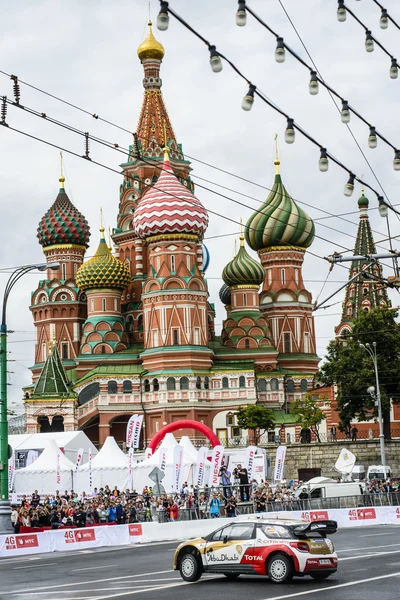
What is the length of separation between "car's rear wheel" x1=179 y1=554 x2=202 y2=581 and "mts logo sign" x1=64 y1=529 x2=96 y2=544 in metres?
12.9

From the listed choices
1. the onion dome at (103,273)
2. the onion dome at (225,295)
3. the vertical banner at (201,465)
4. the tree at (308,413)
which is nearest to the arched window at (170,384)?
the tree at (308,413)

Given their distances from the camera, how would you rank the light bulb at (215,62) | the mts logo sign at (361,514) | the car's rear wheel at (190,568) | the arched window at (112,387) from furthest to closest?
the arched window at (112,387)
the mts logo sign at (361,514)
the car's rear wheel at (190,568)
the light bulb at (215,62)

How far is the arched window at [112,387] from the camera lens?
79.1m

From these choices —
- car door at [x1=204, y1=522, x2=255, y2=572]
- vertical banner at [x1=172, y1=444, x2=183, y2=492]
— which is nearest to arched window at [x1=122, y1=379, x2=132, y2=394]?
vertical banner at [x1=172, y1=444, x2=183, y2=492]

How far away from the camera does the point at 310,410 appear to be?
7388cm

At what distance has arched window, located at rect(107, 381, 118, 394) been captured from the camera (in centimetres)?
7905

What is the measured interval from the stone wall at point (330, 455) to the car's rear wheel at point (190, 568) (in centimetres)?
4469

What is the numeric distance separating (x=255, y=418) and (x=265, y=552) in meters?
54.1

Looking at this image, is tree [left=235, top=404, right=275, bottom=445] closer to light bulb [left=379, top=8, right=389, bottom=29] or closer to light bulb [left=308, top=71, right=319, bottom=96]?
light bulb [left=379, top=8, right=389, bottom=29]

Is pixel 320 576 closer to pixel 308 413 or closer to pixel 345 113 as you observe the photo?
pixel 345 113

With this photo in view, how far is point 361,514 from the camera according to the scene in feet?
133

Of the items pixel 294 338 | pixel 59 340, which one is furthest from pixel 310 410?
pixel 59 340

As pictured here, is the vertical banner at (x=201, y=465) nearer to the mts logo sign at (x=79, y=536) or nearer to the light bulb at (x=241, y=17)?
the mts logo sign at (x=79, y=536)

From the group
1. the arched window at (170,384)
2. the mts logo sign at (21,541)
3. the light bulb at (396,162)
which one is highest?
the arched window at (170,384)
